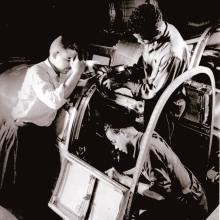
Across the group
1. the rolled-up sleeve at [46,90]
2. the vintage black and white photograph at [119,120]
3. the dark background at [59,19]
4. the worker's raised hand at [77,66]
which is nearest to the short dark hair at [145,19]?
the vintage black and white photograph at [119,120]

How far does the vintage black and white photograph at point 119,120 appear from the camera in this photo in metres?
2.71

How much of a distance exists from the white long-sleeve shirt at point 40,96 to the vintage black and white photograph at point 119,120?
1 centimetres

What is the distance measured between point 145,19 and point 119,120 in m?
0.88

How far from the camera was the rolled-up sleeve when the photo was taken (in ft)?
10.1

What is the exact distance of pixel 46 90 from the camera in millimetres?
3160

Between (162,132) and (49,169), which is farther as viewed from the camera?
(49,169)

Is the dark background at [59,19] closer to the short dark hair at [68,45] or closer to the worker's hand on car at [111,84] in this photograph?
the short dark hair at [68,45]

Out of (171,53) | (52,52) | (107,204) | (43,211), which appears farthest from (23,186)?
(171,53)

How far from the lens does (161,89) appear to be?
108 inches

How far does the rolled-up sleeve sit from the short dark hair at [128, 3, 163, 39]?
0.88 m

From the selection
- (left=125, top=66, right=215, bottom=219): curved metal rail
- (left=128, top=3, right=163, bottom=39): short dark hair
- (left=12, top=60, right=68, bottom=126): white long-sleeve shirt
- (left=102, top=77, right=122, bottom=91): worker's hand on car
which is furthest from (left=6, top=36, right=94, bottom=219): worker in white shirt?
(left=125, top=66, right=215, bottom=219): curved metal rail

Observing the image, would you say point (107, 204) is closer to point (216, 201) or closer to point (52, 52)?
point (216, 201)

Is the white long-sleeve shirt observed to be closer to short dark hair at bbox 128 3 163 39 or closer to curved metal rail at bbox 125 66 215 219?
short dark hair at bbox 128 3 163 39

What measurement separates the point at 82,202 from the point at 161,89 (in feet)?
3.87
